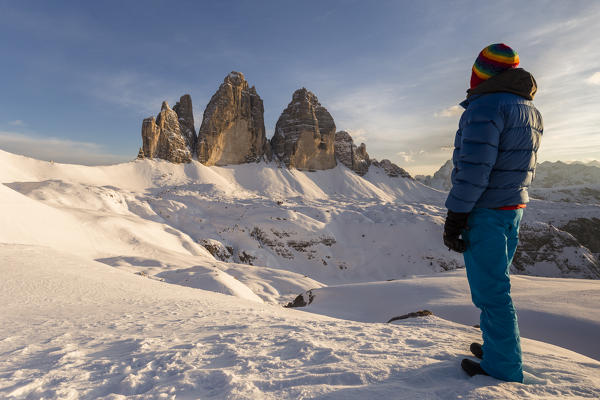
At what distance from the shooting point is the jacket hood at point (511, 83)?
2119 millimetres

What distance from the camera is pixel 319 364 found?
2.06 metres

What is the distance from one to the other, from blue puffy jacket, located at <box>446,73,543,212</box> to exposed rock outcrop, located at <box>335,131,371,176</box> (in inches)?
3190

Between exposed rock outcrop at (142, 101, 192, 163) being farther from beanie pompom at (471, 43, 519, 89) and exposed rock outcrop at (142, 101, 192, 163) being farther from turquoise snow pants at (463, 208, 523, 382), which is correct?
turquoise snow pants at (463, 208, 523, 382)

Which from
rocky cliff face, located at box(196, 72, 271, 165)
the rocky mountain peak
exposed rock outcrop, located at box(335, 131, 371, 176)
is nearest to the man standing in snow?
rocky cliff face, located at box(196, 72, 271, 165)

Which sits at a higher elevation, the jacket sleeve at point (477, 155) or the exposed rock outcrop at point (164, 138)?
the exposed rock outcrop at point (164, 138)

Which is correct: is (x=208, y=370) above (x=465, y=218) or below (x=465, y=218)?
below

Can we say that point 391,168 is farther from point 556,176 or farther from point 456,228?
point 556,176

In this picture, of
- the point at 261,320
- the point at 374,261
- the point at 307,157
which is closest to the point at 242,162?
the point at 307,157

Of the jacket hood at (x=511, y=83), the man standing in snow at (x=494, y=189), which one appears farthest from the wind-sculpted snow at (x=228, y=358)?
the jacket hood at (x=511, y=83)

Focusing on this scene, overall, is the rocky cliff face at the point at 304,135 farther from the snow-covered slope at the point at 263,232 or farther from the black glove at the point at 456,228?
the black glove at the point at 456,228

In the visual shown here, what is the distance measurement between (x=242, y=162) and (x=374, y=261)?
5001 centimetres

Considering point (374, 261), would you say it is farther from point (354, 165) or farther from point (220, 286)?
point (354, 165)

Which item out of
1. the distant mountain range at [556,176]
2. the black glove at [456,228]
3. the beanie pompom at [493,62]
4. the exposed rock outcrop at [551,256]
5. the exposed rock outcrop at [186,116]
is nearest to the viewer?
the black glove at [456,228]

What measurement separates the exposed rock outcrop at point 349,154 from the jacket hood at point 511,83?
8092 cm
